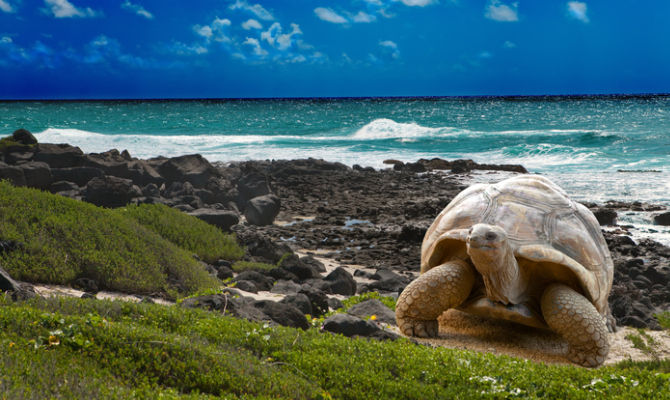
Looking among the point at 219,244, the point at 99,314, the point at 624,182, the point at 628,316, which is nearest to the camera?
the point at 99,314

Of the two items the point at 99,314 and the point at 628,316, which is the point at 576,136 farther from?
the point at 99,314

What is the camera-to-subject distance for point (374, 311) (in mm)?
7910

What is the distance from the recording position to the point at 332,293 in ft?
31.2

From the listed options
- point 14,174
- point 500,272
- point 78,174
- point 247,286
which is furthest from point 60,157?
point 500,272

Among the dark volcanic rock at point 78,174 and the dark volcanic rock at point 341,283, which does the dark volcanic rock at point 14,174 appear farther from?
the dark volcanic rock at point 341,283

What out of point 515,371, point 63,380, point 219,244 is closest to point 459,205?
point 515,371

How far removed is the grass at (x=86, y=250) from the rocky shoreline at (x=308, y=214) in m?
1.06

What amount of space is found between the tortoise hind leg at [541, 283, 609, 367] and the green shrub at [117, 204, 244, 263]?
6.86m

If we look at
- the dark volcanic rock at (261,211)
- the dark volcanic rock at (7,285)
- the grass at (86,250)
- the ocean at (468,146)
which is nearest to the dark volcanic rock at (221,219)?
the dark volcanic rock at (261,211)

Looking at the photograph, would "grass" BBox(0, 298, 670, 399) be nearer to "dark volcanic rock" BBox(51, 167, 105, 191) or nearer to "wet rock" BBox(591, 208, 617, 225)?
"wet rock" BBox(591, 208, 617, 225)

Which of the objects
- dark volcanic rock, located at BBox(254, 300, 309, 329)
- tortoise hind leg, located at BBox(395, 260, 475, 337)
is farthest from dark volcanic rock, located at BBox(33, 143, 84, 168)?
tortoise hind leg, located at BBox(395, 260, 475, 337)

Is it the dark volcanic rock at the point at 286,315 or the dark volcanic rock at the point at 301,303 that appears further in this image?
the dark volcanic rock at the point at 301,303

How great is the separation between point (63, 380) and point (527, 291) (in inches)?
183

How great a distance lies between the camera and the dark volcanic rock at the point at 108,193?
14500mm
